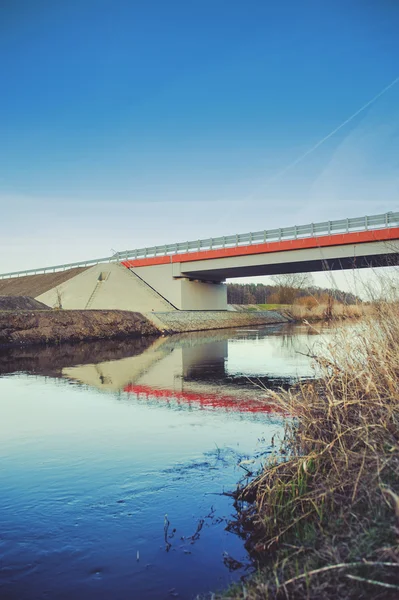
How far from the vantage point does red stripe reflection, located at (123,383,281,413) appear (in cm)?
1079

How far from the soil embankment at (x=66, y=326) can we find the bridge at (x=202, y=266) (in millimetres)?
10075

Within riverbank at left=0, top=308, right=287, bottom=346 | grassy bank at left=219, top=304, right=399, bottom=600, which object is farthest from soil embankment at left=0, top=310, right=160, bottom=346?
grassy bank at left=219, top=304, right=399, bottom=600

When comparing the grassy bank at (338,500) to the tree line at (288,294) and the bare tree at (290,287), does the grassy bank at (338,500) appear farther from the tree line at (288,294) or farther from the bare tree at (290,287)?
the bare tree at (290,287)

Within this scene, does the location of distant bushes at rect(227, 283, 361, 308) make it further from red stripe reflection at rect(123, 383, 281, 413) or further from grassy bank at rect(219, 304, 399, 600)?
red stripe reflection at rect(123, 383, 281, 413)

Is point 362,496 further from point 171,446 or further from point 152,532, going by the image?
point 171,446

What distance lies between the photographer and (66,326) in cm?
3312

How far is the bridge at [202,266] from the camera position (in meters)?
36.6

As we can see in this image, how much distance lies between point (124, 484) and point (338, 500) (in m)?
3.06

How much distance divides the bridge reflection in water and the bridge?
13.5 m

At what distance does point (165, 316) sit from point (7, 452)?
121 ft

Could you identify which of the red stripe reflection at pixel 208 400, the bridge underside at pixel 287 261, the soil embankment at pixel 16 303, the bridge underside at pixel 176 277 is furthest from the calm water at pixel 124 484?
the bridge underside at pixel 176 277

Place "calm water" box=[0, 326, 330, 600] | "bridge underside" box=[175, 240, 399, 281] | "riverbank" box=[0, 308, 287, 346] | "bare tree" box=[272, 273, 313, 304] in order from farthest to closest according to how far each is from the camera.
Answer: "bare tree" box=[272, 273, 313, 304], "bridge underside" box=[175, 240, 399, 281], "riverbank" box=[0, 308, 287, 346], "calm water" box=[0, 326, 330, 600]

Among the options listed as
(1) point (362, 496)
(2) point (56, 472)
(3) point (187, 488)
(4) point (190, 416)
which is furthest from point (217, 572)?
(4) point (190, 416)

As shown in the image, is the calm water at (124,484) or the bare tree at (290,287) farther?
the bare tree at (290,287)
